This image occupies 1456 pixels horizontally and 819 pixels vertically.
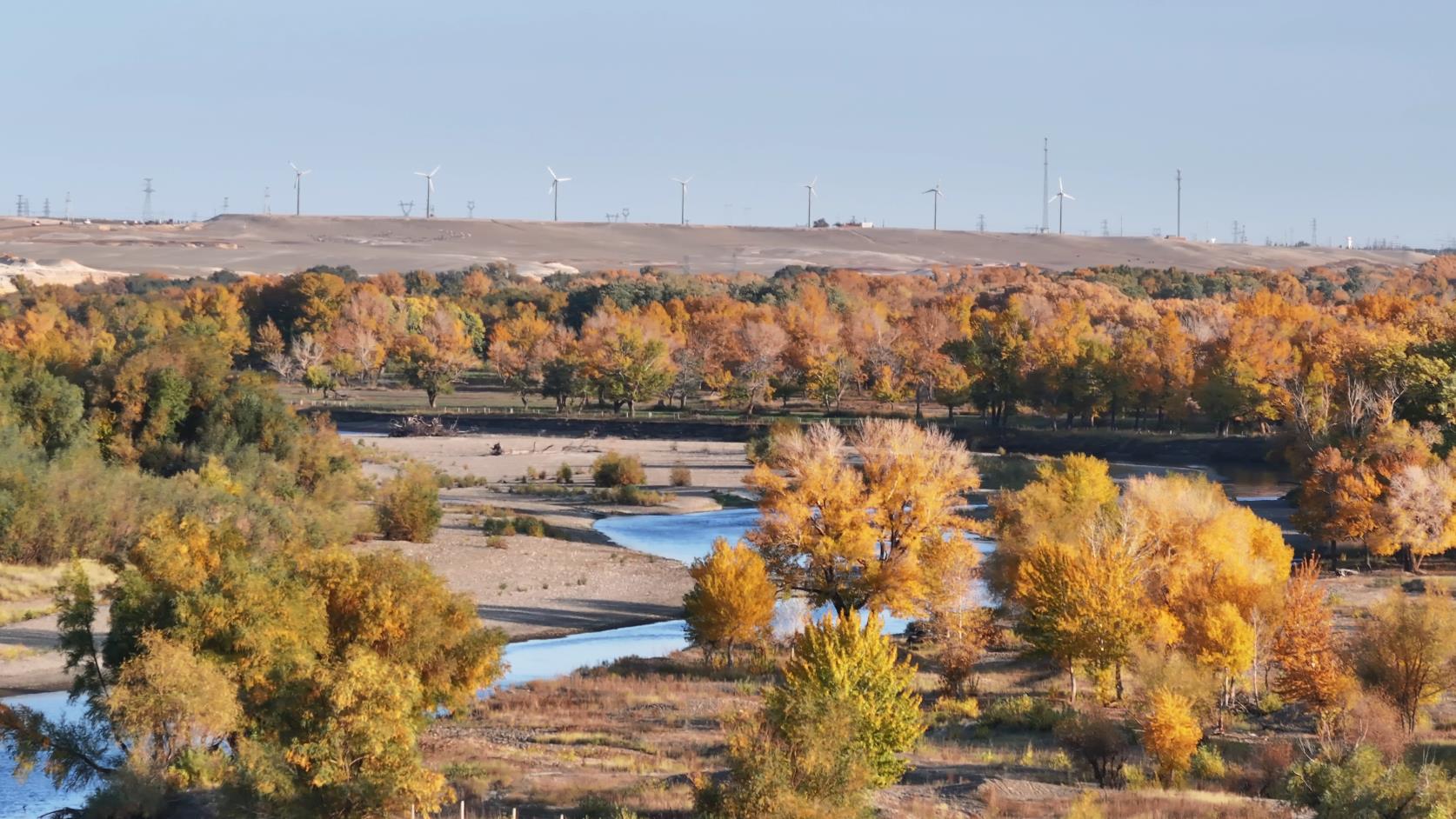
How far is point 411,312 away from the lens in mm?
136750

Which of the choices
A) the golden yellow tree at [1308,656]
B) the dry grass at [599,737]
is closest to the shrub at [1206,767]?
the golden yellow tree at [1308,656]

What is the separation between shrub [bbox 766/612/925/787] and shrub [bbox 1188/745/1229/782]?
454 centimetres

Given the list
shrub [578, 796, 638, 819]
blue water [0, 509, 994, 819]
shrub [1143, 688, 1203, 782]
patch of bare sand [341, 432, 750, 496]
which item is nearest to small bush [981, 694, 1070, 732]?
shrub [1143, 688, 1203, 782]

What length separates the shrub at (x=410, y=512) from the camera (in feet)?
184

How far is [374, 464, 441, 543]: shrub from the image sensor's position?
5622cm

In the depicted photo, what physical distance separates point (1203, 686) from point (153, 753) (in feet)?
60.0

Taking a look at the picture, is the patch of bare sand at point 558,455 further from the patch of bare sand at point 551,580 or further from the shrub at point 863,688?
the shrub at point 863,688

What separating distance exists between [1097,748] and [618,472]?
1870 inches

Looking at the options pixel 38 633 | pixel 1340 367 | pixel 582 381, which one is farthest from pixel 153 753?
pixel 582 381

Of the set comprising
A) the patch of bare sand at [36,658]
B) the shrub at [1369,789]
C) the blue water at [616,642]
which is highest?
the shrub at [1369,789]

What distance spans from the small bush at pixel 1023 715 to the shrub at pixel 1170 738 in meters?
3.68

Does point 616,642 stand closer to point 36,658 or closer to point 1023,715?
point 1023,715

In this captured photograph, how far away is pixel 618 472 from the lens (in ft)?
246

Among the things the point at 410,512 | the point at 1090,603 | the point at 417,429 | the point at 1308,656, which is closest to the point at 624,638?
the point at 410,512
